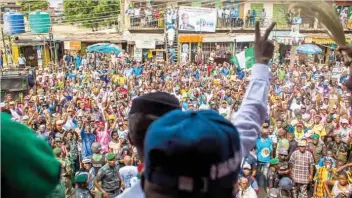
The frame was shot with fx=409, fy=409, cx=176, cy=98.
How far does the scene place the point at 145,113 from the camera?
1527mm

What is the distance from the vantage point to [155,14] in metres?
24.1

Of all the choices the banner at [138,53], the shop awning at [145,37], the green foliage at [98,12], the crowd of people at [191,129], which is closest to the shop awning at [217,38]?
the shop awning at [145,37]

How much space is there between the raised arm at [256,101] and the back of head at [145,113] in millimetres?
266

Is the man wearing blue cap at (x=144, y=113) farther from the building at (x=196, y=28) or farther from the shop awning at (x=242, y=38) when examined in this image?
the shop awning at (x=242, y=38)

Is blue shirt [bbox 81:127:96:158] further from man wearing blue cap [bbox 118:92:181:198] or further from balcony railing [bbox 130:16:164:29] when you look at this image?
balcony railing [bbox 130:16:164:29]

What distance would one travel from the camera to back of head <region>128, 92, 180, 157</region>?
1518 mm

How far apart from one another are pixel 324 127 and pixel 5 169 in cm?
823

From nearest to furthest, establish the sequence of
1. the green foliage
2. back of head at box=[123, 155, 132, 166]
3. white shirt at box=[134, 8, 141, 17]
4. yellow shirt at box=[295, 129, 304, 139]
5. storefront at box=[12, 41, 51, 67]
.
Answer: back of head at box=[123, 155, 132, 166] → yellow shirt at box=[295, 129, 304, 139] → storefront at box=[12, 41, 51, 67] → white shirt at box=[134, 8, 141, 17] → the green foliage

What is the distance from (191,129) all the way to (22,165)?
0.39 m

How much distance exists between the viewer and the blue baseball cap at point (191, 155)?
0.95 metres

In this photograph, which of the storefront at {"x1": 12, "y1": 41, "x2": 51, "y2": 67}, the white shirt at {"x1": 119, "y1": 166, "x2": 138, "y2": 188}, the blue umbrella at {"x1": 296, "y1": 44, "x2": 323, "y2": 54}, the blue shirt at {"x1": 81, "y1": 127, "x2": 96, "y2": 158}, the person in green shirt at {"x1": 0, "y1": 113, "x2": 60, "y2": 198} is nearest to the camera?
the person in green shirt at {"x1": 0, "y1": 113, "x2": 60, "y2": 198}

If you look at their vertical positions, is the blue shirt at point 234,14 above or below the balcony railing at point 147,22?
above

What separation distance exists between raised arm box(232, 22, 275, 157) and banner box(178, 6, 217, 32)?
21.4m

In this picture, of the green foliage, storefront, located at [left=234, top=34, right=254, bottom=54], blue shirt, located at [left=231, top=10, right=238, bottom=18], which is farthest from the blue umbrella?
the green foliage
